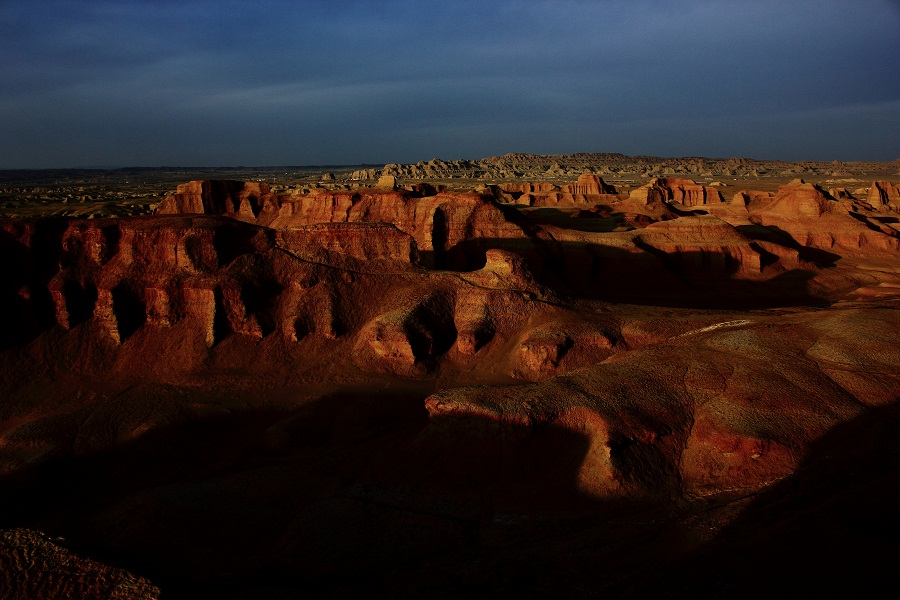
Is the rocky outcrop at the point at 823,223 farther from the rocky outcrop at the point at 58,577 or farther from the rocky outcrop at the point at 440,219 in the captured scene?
the rocky outcrop at the point at 58,577

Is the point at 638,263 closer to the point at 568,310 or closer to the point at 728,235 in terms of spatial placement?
the point at 728,235

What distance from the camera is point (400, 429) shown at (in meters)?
20.7

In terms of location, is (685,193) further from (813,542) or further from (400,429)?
(813,542)

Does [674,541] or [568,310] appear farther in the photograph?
[568,310]

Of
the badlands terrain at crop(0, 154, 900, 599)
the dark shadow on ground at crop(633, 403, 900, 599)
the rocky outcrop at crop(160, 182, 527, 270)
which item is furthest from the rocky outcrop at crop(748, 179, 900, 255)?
the dark shadow on ground at crop(633, 403, 900, 599)

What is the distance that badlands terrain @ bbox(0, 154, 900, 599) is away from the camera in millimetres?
12031

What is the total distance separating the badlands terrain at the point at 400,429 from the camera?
1203 cm

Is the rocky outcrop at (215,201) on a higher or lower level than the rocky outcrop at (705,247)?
higher

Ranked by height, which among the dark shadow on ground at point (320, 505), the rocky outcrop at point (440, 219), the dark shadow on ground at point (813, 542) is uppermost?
the rocky outcrop at point (440, 219)

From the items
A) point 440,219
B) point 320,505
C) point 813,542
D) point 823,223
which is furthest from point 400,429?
point 823,223

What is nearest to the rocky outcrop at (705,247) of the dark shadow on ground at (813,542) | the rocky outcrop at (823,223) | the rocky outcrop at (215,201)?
the rocky outcrop at (823,223)

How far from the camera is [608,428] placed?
17.1 meters

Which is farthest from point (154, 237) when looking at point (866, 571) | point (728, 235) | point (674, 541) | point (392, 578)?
point (728, 235)

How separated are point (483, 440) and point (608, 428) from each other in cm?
373
